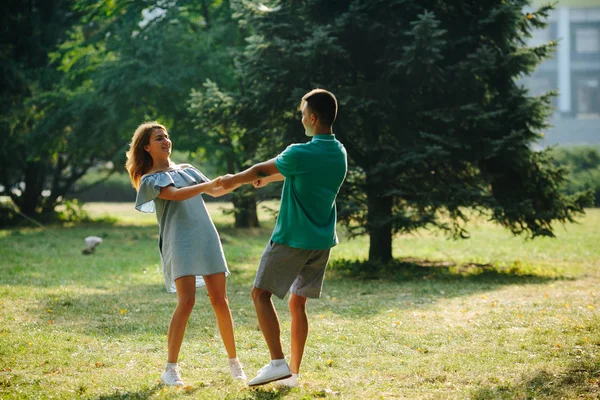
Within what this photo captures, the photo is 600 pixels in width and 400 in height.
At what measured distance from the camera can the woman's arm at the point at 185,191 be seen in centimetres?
491

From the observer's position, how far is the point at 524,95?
12.0m

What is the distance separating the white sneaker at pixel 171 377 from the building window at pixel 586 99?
6311 cm

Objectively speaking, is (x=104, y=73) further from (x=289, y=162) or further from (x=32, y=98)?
(x=289, y=162)

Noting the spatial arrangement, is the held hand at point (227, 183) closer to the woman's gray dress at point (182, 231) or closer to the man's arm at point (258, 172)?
the man's arm at point (258, 172)

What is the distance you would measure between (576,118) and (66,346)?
199ft

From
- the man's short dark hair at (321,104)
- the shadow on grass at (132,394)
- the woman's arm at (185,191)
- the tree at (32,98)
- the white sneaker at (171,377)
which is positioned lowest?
the shadow on grass at (132,394)

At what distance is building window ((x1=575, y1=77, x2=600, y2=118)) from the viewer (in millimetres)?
62688

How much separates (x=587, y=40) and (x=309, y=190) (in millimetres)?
66665

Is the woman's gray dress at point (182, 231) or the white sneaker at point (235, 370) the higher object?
the woman's gray dress at point (182, 231)

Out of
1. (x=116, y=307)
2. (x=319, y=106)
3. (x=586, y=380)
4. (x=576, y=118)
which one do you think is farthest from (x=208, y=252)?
(x=576, y=118)

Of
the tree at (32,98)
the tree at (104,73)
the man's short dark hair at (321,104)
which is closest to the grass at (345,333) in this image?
the man's short dark hair at (321,104)

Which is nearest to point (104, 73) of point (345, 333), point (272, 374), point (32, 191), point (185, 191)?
point (32, 191)

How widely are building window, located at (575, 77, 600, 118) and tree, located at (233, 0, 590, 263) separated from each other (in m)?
54.2

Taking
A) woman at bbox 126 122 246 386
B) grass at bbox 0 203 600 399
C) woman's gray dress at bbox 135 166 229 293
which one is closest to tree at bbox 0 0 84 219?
grass at bbox 0 203 600 399
